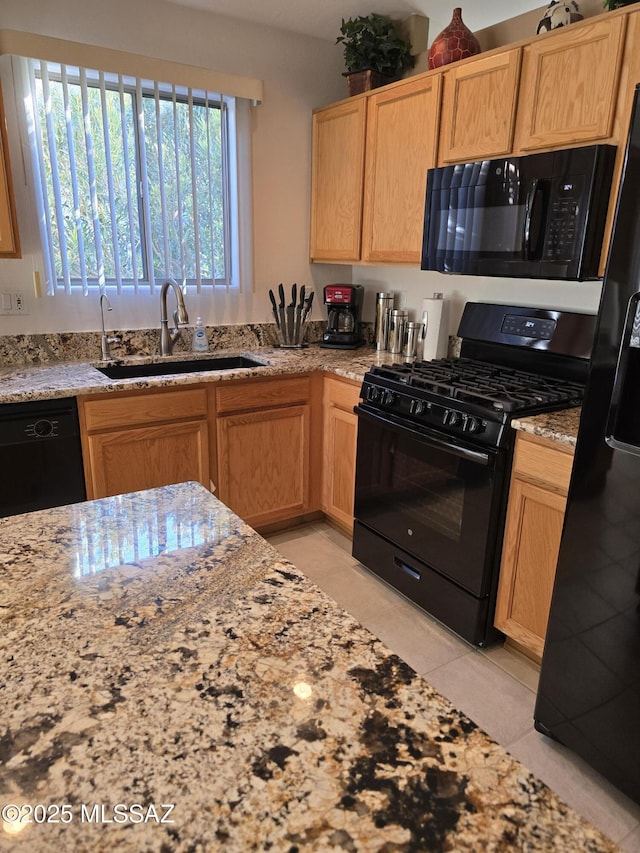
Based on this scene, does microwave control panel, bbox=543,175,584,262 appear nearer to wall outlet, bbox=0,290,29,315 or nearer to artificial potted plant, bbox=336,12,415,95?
artificial potted plant, bbox=336,12,415,95

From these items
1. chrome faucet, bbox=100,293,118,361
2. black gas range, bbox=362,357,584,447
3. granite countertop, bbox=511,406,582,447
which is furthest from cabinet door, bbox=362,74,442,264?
chrome faucet, bbox=100,293,118,361

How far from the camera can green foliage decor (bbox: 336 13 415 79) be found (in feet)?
9.20

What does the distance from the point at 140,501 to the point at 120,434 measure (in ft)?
4.33

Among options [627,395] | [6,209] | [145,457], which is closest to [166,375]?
[145,457]

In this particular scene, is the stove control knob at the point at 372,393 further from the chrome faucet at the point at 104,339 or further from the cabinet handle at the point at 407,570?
the chrome faucet at the point at 104,339

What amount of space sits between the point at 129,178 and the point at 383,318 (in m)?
1.48

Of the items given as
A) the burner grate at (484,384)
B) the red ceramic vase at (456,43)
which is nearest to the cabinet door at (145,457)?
the burner grate at (484,384)

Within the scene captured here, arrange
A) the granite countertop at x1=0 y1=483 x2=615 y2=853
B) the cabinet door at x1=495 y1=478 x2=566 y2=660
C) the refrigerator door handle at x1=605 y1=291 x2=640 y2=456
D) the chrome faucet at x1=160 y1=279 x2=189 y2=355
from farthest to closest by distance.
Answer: the chrome faucet at x1=160 y1=279 x2=189 y2=355 → the cabinet door at x1=495 y1=478 x2=566 y2=660 → the refrigerator door handle at x1=605 y1=291 x2=640 y2=456 → the granite countertop at x1=0 y1=483 x2=615 y2=853

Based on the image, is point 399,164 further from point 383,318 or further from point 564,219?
point 564,219

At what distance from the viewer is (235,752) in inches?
23.0

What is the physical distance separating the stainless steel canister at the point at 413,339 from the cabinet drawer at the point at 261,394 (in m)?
0.55

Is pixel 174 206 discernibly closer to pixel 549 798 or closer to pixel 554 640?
pixel 554 640

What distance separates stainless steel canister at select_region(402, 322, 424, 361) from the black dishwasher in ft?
5.37

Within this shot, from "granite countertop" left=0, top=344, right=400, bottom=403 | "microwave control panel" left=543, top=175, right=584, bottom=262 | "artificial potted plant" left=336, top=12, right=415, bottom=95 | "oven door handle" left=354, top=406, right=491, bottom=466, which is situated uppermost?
"artificial potted plant" left=336, top=12, right=415, bottom=95
